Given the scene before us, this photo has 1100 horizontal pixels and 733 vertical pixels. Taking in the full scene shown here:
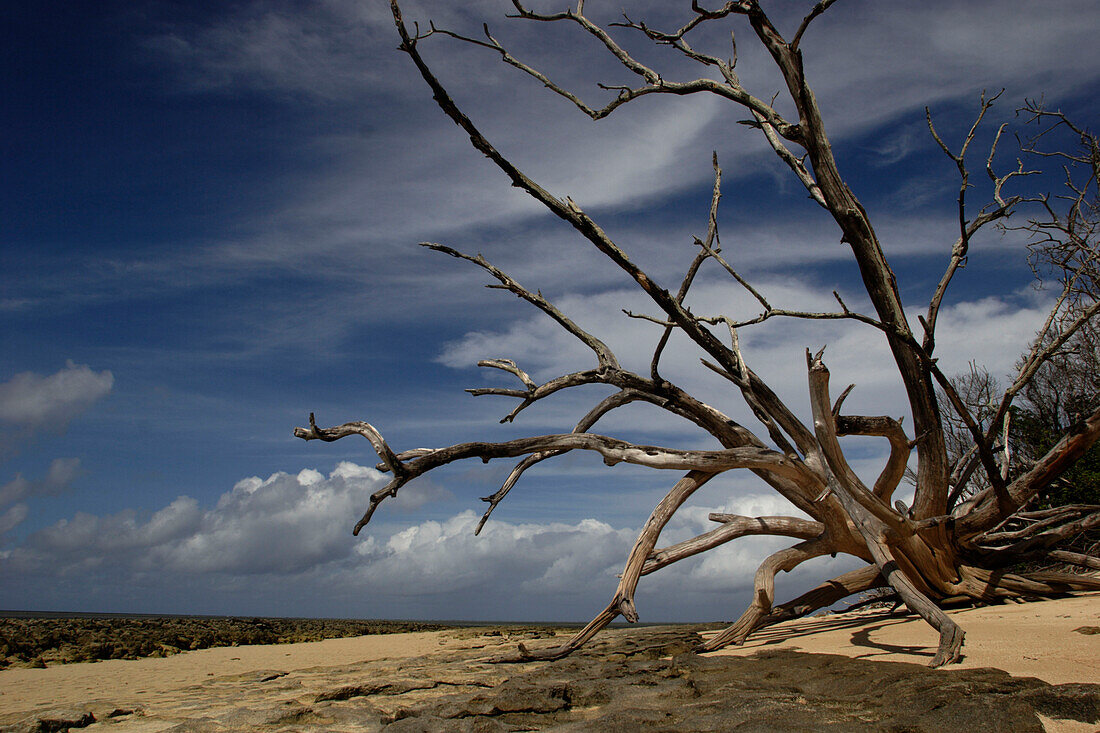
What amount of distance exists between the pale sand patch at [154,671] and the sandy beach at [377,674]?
25 millimetres

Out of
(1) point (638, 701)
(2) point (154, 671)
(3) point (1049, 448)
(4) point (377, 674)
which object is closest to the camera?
(1) point (638, 701)

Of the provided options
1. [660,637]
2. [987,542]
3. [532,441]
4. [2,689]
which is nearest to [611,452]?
[532,441]

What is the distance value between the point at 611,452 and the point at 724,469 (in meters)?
1.19

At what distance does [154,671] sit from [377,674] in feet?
13.1

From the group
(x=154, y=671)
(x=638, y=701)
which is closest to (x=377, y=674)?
(x=638, y=701)

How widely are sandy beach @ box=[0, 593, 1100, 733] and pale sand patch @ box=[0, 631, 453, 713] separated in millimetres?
25

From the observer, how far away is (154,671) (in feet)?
28.8

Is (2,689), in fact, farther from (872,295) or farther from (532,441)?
(872,295)

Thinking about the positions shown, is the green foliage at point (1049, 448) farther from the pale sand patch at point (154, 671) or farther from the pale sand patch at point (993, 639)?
the pale sand patch at point (154, 671)

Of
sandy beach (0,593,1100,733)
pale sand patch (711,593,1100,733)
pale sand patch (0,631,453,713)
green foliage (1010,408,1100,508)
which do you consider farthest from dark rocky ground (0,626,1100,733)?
green foliage (1010,408,1100,508)

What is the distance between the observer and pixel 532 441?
301 inches

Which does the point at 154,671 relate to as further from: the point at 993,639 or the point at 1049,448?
the point at 1049,448

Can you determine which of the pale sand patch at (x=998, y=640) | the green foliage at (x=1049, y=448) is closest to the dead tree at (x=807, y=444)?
the pale sand patch at (x=998, y=640)

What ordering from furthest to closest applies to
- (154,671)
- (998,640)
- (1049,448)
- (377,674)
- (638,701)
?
(1049,448), (154,671), (377,674), (998,640), (638,701)
